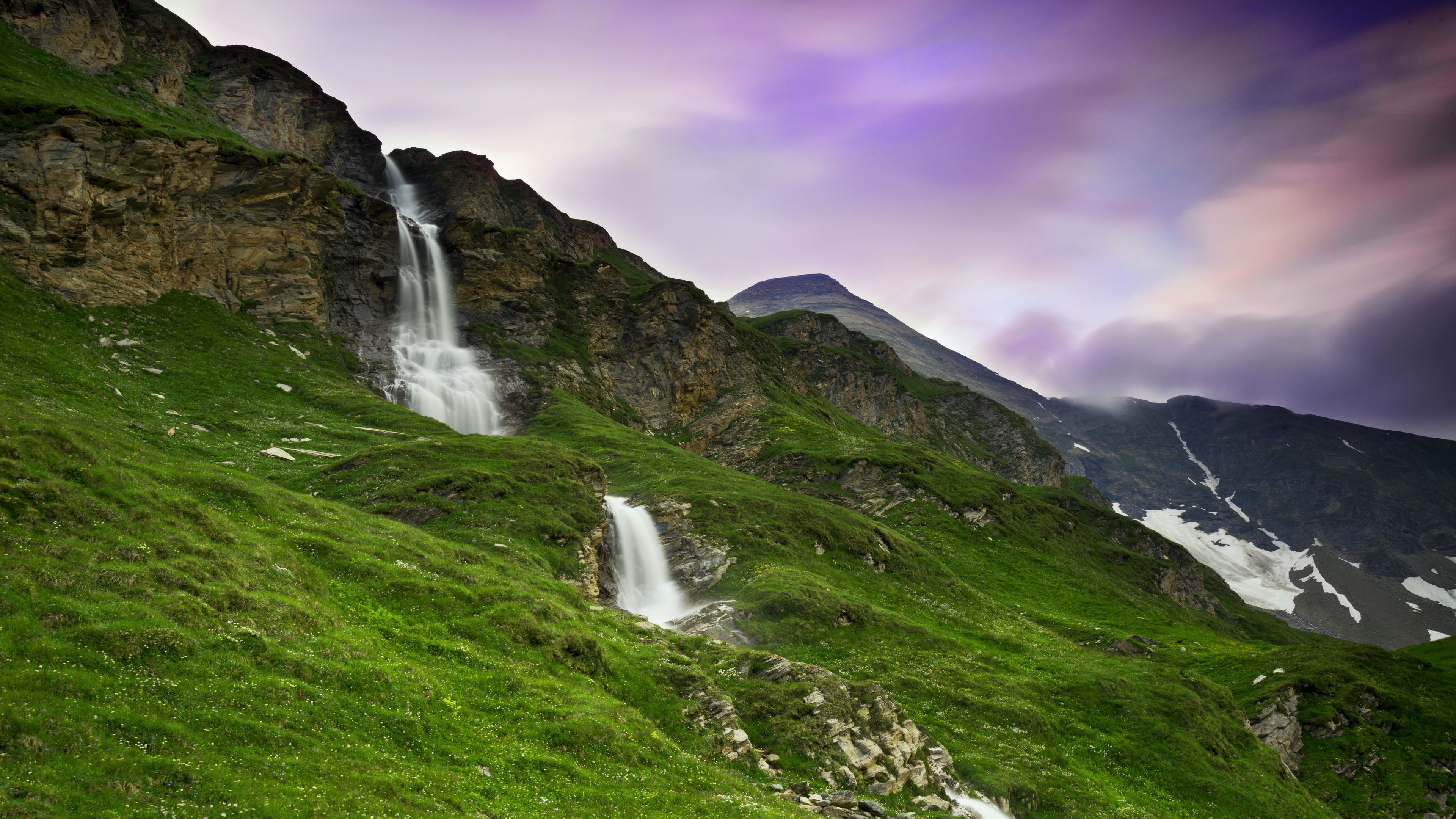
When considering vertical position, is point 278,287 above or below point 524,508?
above

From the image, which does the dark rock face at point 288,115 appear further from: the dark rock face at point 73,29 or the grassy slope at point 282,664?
the grassy slope at point 282,664

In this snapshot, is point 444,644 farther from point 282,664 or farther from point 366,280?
point 366,280

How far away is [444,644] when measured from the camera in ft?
76.2

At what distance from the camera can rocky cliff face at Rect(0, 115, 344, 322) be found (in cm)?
5653

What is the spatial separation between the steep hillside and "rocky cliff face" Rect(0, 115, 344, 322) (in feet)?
1.23

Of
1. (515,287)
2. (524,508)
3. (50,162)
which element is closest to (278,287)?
(50,162)

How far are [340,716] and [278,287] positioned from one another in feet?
277

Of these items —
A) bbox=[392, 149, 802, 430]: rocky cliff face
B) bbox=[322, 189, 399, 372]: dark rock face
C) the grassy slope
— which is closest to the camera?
the grassy slope

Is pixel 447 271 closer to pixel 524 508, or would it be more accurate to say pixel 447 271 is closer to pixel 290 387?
pixel 290 387

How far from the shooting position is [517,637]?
25.3 meters

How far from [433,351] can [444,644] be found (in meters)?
84.8

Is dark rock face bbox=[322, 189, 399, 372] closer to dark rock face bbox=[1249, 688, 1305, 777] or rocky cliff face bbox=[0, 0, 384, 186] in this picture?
rocky cliff face bbox=[0, 0, 384, 186]

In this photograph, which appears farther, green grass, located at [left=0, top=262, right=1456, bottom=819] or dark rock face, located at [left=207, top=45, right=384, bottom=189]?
dark rock face, located at [left=207, top=45, right=384, bottom=189]

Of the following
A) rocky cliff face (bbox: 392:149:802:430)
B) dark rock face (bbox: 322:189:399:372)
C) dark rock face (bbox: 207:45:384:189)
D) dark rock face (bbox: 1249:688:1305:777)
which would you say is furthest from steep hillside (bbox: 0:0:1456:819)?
dark rock face (bbox: 207:45:384:189)
